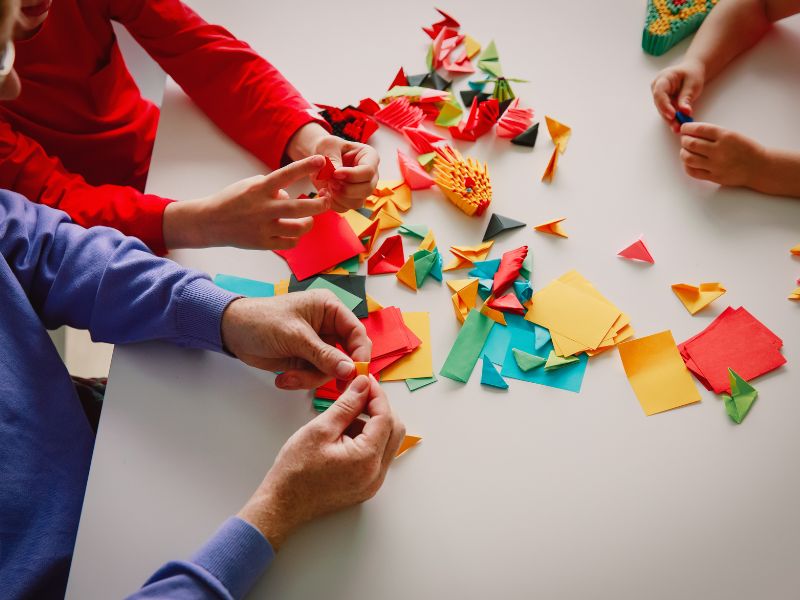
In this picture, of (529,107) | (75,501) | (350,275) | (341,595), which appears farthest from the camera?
(529,107)

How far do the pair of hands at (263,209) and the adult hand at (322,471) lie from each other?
0.28 m

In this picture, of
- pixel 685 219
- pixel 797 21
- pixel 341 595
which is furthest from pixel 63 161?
pixel 797 21

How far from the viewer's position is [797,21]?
45.1 inches

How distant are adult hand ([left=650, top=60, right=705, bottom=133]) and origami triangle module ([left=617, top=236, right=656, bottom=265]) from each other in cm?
25

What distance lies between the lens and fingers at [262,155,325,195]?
2.93 ft

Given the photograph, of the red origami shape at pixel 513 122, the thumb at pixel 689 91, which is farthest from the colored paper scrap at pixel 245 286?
the thumb at pixel 689 91

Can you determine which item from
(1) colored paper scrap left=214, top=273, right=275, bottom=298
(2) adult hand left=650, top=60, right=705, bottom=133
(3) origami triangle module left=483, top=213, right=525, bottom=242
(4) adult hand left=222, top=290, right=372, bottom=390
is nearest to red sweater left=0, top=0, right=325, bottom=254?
(1) colored paper scrap left=214, top=273, right=275, bottom=298

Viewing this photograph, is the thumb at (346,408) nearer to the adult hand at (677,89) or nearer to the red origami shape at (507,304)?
the red origami shape at (507,304)

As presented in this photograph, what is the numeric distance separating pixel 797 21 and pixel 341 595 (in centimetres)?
117

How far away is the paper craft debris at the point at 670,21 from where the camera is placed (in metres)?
1.12

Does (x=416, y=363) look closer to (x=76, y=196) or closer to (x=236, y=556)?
(x=236, y=556)

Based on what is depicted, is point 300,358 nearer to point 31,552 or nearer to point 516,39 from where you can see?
point 31,552

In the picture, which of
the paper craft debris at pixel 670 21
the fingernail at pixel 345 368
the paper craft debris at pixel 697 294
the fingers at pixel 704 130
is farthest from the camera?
the paper craft debris at pixel 670 21

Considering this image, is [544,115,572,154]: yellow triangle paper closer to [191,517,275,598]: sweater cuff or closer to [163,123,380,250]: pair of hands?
[163,123,380,250]: pair of hands
